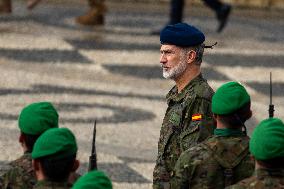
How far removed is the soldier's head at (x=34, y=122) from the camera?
738 centimetres

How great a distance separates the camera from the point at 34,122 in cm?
739

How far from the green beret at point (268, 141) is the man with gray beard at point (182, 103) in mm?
1319

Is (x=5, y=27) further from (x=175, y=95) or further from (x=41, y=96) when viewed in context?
(x=175, y=95)

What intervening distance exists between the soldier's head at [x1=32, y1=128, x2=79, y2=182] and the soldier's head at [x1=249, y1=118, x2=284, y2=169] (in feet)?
3.13

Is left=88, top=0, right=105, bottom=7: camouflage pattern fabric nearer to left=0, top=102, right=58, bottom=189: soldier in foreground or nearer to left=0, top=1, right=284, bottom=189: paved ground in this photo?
left=0, top=1, right=284, bottom=189: paved ground

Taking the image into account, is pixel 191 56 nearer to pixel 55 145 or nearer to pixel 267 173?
pixel 267 173

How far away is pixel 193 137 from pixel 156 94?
8.90 metres

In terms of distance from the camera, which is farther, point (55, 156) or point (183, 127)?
point (183, 127)

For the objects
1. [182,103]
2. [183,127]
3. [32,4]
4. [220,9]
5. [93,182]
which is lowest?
[32,4]

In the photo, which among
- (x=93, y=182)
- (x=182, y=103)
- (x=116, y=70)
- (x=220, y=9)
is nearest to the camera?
(x=93, y=182)

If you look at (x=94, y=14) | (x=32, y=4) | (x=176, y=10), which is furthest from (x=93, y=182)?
(x=32, y=4)

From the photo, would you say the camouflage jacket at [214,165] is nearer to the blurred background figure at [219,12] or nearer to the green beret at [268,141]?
the green beret at [268,141]

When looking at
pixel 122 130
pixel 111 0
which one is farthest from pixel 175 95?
pixel 111 0

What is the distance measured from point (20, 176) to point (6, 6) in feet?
50.4
